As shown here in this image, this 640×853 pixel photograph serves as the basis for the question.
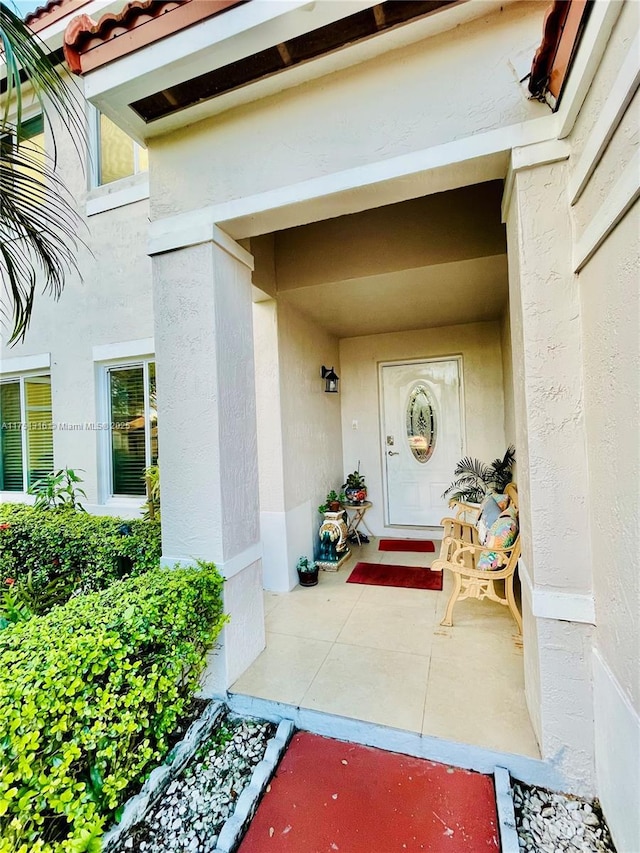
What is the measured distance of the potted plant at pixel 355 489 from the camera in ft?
15.3

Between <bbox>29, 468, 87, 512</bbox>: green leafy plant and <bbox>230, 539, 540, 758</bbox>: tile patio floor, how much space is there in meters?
2.76

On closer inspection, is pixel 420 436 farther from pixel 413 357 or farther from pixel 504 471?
pixel 504 471

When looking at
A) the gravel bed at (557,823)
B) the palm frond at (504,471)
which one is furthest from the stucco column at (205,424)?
the palm frond at (504,471)

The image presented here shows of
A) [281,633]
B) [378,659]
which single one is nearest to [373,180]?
[378,659]

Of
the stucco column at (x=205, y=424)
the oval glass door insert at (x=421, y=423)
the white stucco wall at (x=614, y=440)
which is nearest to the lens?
the white stucco wall at (x=614, y=440)

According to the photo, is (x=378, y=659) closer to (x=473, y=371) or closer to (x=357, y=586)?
(x=357, y=586)

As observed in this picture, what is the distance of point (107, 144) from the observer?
15.0 feet

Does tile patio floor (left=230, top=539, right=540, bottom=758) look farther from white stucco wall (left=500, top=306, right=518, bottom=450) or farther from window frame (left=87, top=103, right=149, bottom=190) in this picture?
window frame (left=87, top=103, right=149, bottom=190)

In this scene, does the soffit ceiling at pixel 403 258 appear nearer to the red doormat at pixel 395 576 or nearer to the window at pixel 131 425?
the window at pixel 131 425

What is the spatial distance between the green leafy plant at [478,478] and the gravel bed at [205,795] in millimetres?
3201

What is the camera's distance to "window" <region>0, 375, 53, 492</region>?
486 centimetres

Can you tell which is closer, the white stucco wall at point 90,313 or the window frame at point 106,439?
the white stucco wall at point 90,313

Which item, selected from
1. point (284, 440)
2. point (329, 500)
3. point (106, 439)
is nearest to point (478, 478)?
point (329, 500)

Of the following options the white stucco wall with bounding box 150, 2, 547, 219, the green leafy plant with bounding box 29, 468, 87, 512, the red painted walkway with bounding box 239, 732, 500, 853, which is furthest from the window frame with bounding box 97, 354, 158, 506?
the red painted walkway with bounding box 239, 732, 500, 853
